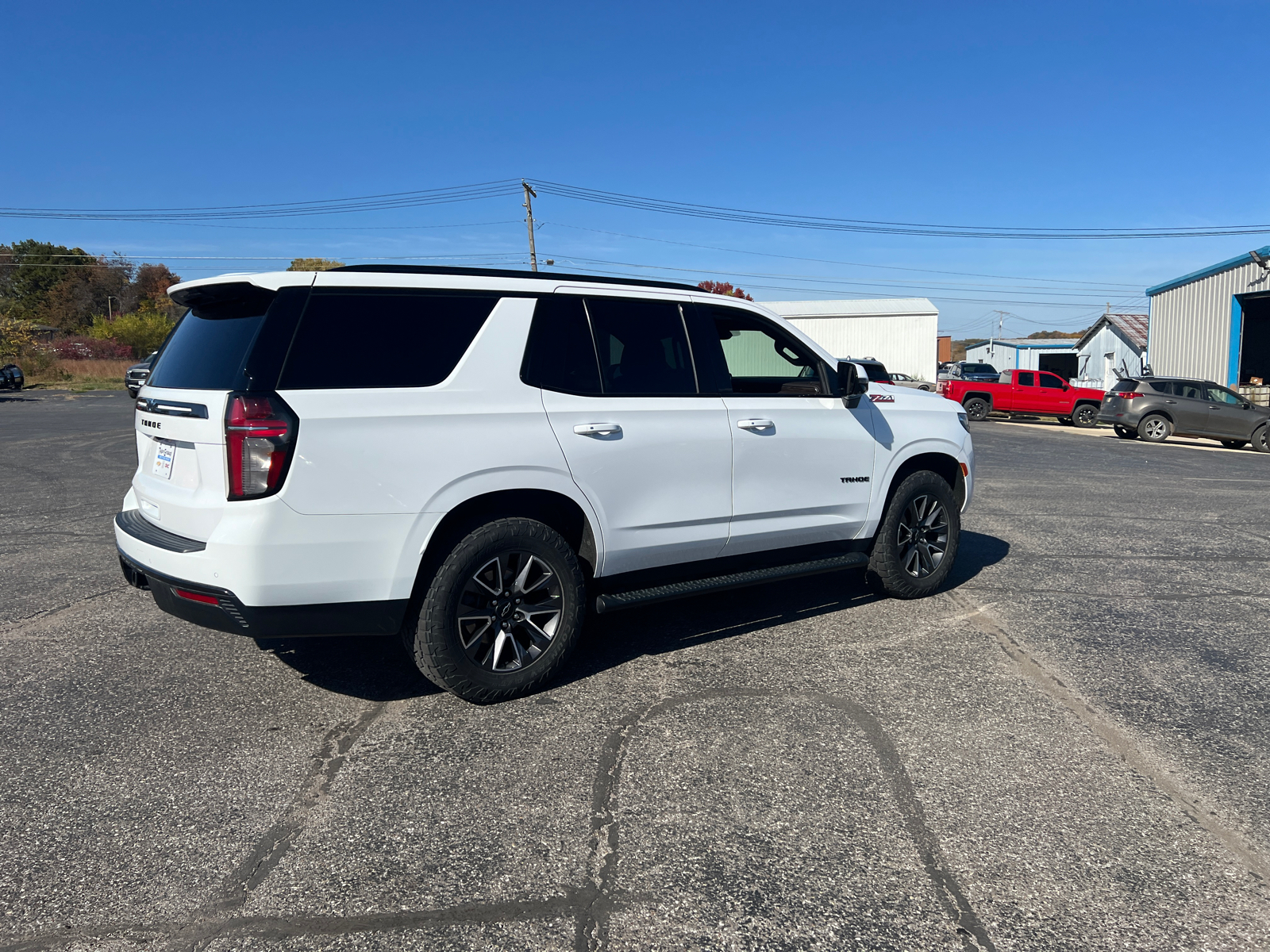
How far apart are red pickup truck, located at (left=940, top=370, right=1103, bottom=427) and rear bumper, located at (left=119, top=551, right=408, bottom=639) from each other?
1101 inches

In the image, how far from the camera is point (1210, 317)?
31.4 meters

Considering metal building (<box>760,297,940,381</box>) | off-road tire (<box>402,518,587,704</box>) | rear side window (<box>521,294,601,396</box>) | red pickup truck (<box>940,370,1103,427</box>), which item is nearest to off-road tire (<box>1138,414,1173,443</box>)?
red pickup truck (<box>940,370,1103,427</box>)

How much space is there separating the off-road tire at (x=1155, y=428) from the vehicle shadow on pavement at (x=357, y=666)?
23.3m

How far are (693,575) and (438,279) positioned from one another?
205 centimetres

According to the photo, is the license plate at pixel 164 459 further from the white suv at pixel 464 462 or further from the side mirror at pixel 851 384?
the side mirror at pixel 851 384

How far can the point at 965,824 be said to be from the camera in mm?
3242

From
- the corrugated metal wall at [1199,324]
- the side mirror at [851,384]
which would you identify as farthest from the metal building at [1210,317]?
the side mirror at [851,384]

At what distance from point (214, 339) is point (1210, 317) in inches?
1379

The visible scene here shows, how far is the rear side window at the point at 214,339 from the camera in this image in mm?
3912

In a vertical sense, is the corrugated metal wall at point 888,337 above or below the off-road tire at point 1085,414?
above

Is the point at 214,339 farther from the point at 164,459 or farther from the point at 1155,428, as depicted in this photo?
the point at 1155,428

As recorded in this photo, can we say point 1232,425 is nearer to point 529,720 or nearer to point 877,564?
point 877,564

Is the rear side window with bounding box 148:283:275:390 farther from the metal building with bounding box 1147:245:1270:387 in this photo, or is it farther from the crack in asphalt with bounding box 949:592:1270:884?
the metal building with bounding box 1147:245:1270:387

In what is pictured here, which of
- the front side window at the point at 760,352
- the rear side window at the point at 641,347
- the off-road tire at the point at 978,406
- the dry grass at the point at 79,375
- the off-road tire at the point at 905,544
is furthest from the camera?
the dry grass at the point at 79,375
